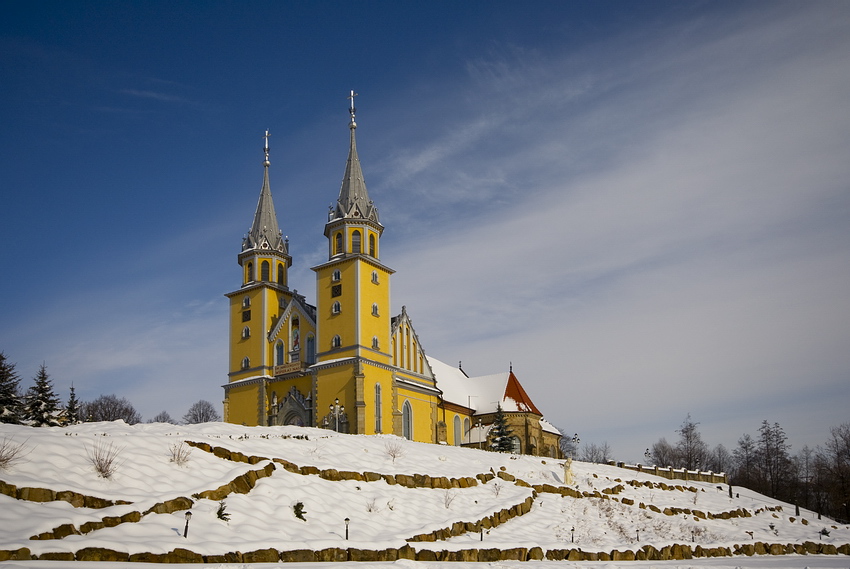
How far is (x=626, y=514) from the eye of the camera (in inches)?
1211

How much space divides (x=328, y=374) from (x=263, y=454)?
2532cm

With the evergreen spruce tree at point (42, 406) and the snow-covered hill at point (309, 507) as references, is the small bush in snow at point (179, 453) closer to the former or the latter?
the snow-covered hill at point (309, 507)

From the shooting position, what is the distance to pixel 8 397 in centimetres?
3672

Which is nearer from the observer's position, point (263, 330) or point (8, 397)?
point (8, 397)

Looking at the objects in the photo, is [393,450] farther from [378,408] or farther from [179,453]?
[378,408]

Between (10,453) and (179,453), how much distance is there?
4277 mm

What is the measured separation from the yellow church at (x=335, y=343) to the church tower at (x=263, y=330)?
72mm

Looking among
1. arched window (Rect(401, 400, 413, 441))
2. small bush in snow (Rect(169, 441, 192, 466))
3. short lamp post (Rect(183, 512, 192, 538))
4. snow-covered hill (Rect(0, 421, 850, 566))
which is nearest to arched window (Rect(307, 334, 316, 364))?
arched window (Rect(401, 400, 413, 441))

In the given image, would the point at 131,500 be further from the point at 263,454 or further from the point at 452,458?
the point at 452,458

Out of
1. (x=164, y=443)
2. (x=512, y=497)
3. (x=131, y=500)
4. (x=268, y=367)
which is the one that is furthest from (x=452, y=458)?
(x=268, y=367)

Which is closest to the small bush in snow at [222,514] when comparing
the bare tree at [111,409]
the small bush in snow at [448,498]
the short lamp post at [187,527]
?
the short lamp post at [187,527]

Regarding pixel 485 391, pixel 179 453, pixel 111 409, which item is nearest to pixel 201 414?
pixel 111 409

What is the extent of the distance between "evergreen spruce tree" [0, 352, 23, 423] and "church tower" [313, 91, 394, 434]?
54.5 ft

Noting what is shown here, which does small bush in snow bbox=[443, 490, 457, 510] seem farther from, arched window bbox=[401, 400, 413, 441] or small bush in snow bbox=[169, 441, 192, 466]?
arched window bbox=[401, 400, 413, 441]
